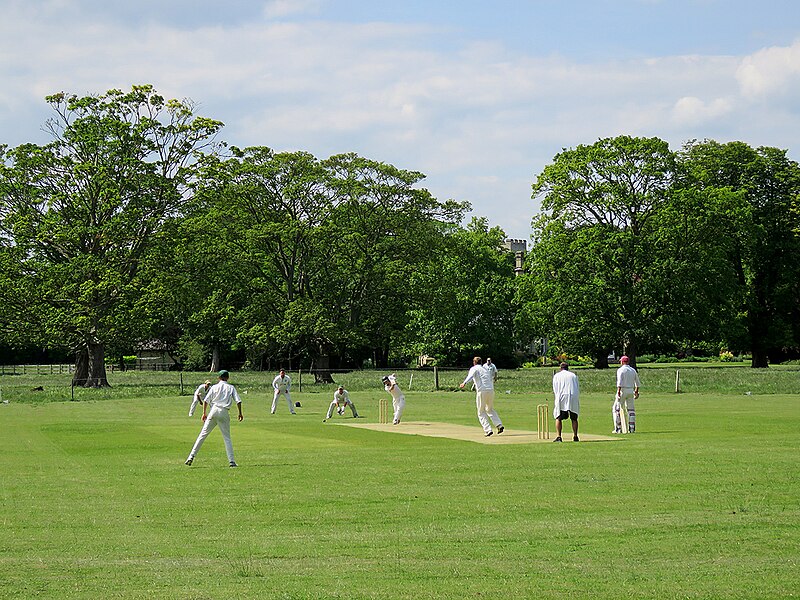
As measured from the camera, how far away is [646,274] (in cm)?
6750

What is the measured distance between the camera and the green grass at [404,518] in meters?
9.50

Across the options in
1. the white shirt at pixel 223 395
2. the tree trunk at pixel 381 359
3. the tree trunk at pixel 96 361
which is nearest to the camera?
the white shirt at pixel 223 395

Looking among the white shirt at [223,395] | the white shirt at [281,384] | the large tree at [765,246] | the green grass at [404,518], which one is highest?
the large tree at [765,246]

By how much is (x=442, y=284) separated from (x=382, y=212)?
620cm

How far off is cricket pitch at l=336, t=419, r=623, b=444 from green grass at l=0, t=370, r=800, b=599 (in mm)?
907

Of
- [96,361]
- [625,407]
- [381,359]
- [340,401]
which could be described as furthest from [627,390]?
[381,359]

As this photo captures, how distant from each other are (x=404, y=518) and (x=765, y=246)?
6763 centimetres

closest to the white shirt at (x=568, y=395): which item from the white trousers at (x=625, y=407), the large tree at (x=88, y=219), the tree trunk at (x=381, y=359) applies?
the white trousers at (x=625, y=407)

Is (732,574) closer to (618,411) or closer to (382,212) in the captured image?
(618,411)

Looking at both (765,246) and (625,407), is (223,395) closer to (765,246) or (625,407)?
(625,407)

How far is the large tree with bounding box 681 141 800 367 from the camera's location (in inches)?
2997

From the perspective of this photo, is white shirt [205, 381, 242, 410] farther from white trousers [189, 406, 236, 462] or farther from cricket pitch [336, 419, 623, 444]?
cricket pitch [336, 419, 623, 444]

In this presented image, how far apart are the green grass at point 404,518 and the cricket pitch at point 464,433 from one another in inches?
35.7

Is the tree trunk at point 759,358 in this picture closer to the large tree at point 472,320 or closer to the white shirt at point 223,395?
the large tree at point 472,320
